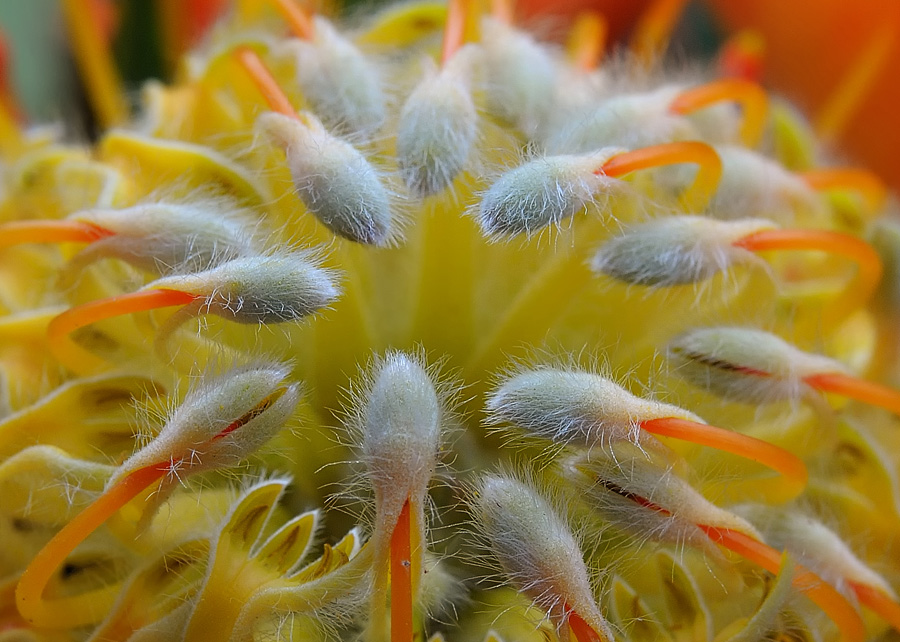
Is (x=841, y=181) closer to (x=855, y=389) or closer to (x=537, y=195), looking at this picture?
(x=855, y=389)

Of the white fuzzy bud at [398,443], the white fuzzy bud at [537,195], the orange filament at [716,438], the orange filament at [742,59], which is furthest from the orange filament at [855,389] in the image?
the orange filament at [742,59]

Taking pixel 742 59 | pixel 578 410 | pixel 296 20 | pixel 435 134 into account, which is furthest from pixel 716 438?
pixel 742 59

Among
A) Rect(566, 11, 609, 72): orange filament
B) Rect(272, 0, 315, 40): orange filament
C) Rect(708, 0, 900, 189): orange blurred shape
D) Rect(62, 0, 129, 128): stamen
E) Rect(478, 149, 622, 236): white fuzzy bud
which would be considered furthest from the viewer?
Rect(708, 0, 900, 189): orange blurred shape

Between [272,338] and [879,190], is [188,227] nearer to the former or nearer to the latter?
[272,338]

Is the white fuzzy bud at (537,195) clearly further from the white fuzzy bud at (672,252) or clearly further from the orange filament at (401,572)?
the orange filament at (401,572)

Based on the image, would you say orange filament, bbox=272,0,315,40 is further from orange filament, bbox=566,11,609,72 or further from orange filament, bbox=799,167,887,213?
orange filament, bbox=799,167,887,213

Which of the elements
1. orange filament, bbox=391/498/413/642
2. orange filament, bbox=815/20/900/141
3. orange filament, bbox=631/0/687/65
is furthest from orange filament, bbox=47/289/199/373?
orange filament, bbox=815/20/900/141
